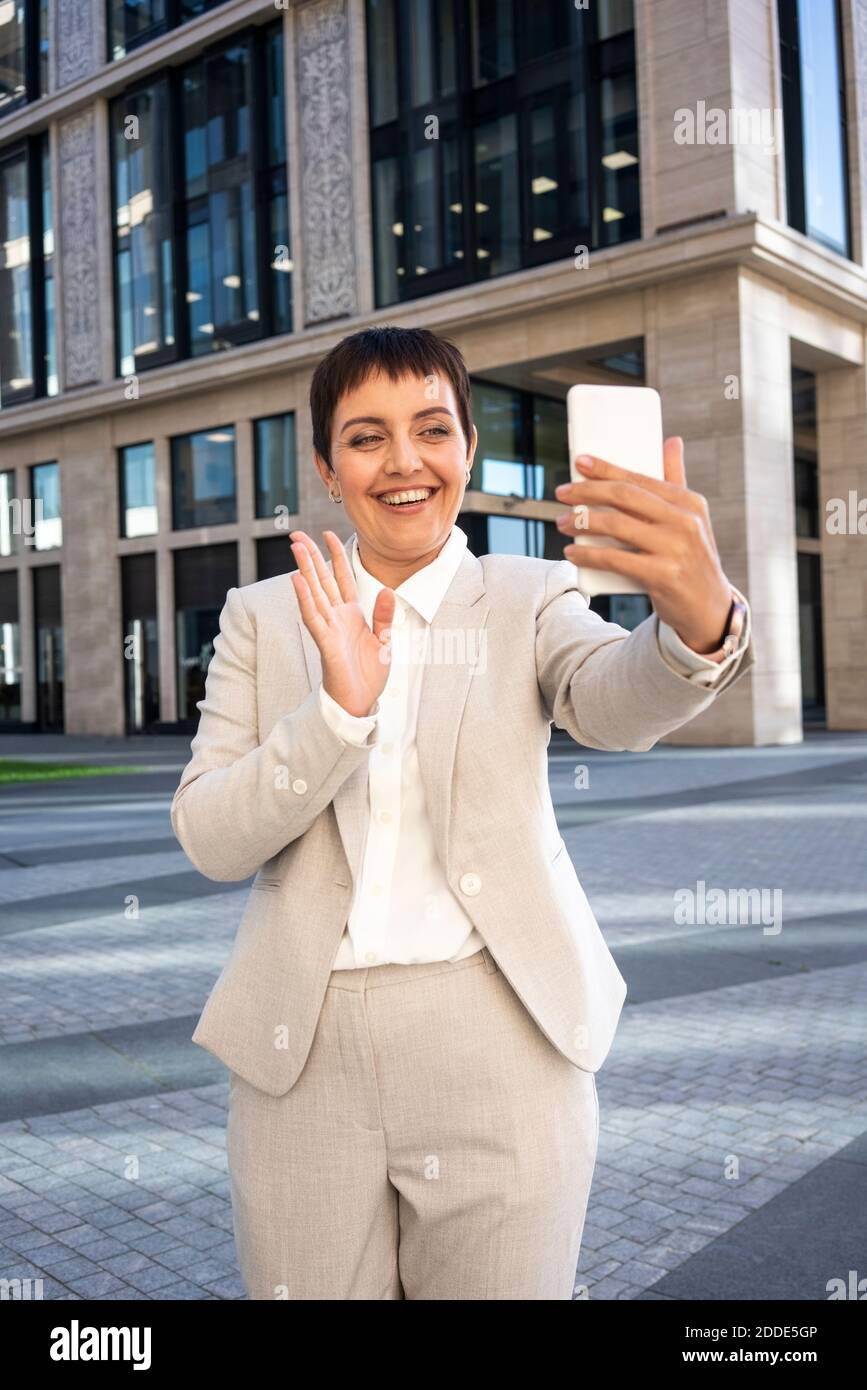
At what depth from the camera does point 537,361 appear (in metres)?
23.6

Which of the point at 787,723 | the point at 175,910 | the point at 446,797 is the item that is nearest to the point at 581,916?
the point at 446,797

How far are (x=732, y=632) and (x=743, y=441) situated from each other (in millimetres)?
20161

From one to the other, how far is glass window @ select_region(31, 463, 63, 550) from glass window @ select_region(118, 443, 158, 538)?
2.57 m

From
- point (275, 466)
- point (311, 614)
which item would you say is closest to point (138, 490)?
point (275, 466)

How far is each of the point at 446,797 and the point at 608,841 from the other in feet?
29.2

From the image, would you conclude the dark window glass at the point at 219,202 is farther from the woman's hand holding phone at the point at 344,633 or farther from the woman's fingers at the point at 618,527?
the woman's fingers at the point at 618,527

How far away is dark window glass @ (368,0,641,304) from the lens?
2214 cm

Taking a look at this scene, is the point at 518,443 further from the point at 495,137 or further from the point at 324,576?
the point at 324,576

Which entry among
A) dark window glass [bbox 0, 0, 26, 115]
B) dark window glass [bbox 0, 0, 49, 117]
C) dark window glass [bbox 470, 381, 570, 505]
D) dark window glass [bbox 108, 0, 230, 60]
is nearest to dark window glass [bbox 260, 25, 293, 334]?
dark window glass [bbox 108, 0, 230, 60]

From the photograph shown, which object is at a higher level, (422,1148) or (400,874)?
(400,874)

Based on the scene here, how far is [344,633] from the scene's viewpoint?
1550mm

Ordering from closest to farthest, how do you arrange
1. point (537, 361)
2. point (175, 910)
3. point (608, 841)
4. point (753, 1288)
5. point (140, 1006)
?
point (753, 1288) → point (140, 1006) → point (175, 910) → point (608, 841) → point (537, 361)

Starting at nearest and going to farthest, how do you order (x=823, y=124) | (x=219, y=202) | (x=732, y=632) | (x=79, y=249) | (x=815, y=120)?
(x=732, y=632)
(x=815, y=120)
(x=823, y=124)
(x=219, y=202)
(x=79, y=249)

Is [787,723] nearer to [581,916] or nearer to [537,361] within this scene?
[537,361]
